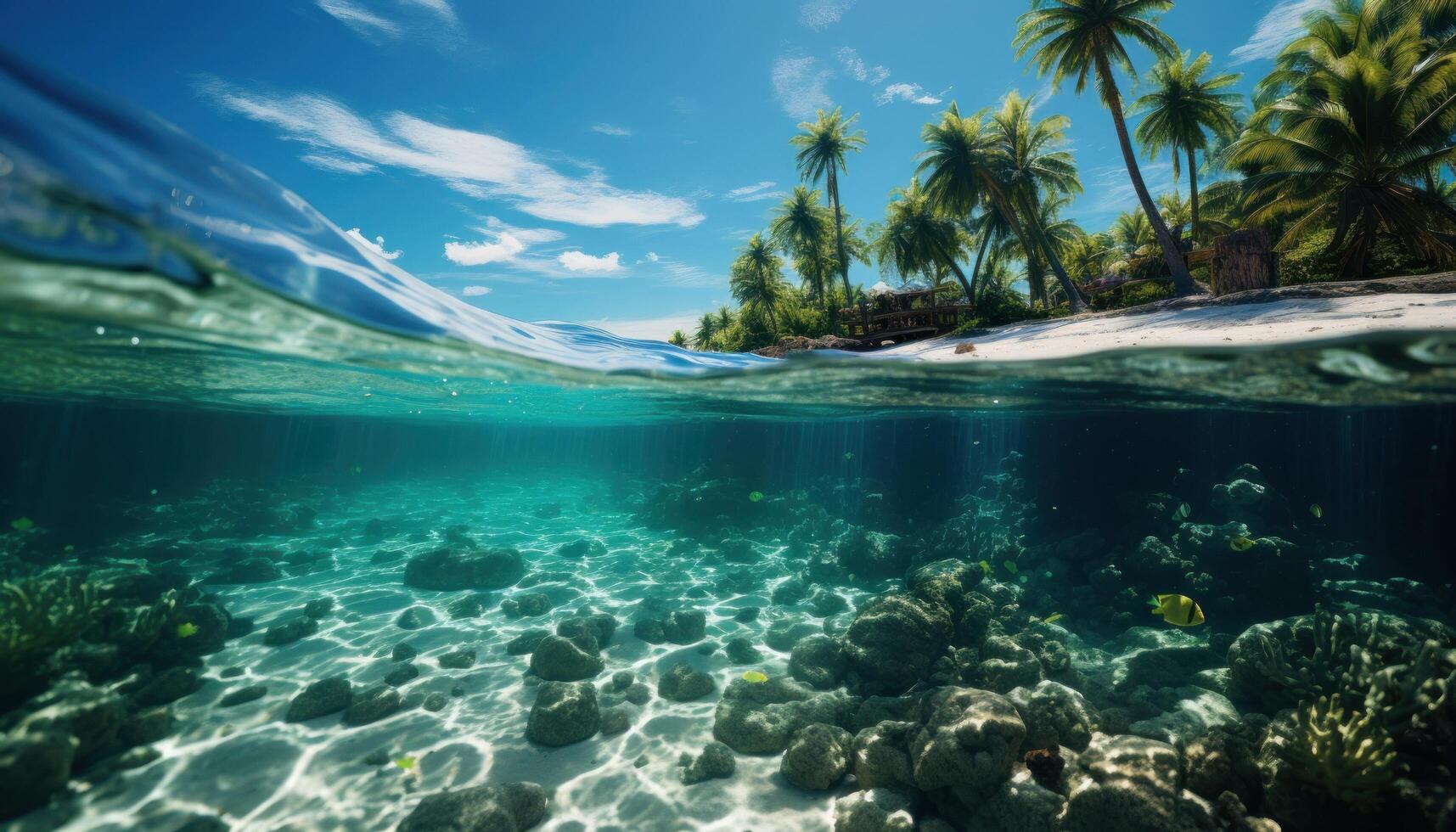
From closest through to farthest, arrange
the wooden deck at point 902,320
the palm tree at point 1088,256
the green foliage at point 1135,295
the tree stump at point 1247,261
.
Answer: the tree stump at point 1247,261
the wooden deck at point 902,320
the green foliage at point 1135,295
the palm tree at point 1088,256

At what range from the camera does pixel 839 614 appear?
1360 centimetres

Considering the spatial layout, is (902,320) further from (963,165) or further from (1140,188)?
(963,165)

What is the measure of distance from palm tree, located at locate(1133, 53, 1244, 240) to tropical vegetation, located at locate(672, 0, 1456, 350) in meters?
0.08

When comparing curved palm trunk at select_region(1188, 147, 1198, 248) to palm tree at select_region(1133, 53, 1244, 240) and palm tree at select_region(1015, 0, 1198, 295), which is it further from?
palm tree at select_region(1015, 0, 1198, 295)

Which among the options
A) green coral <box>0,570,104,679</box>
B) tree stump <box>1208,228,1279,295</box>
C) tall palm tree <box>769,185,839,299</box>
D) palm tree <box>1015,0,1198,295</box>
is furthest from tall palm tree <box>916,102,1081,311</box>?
green coral <box>0,570,104,679</box>

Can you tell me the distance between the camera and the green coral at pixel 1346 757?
5230 mm

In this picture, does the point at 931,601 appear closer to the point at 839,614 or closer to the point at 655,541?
the point at 839,614

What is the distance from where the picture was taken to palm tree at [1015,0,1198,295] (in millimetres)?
21484

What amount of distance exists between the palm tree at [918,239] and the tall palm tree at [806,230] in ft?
18.6

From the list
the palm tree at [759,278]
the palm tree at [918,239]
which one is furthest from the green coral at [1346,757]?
the palm tree at [759,278]

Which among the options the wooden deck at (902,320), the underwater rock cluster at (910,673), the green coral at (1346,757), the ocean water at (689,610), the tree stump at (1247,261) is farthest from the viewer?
the wooden deck at (902,320)

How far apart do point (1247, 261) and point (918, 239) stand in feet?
83.0

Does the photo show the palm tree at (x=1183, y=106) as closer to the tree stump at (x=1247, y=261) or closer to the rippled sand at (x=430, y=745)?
the tree stump at (x=1247, y=261)

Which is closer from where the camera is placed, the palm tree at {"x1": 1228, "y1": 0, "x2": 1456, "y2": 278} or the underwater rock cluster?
the underwater rock cluster
